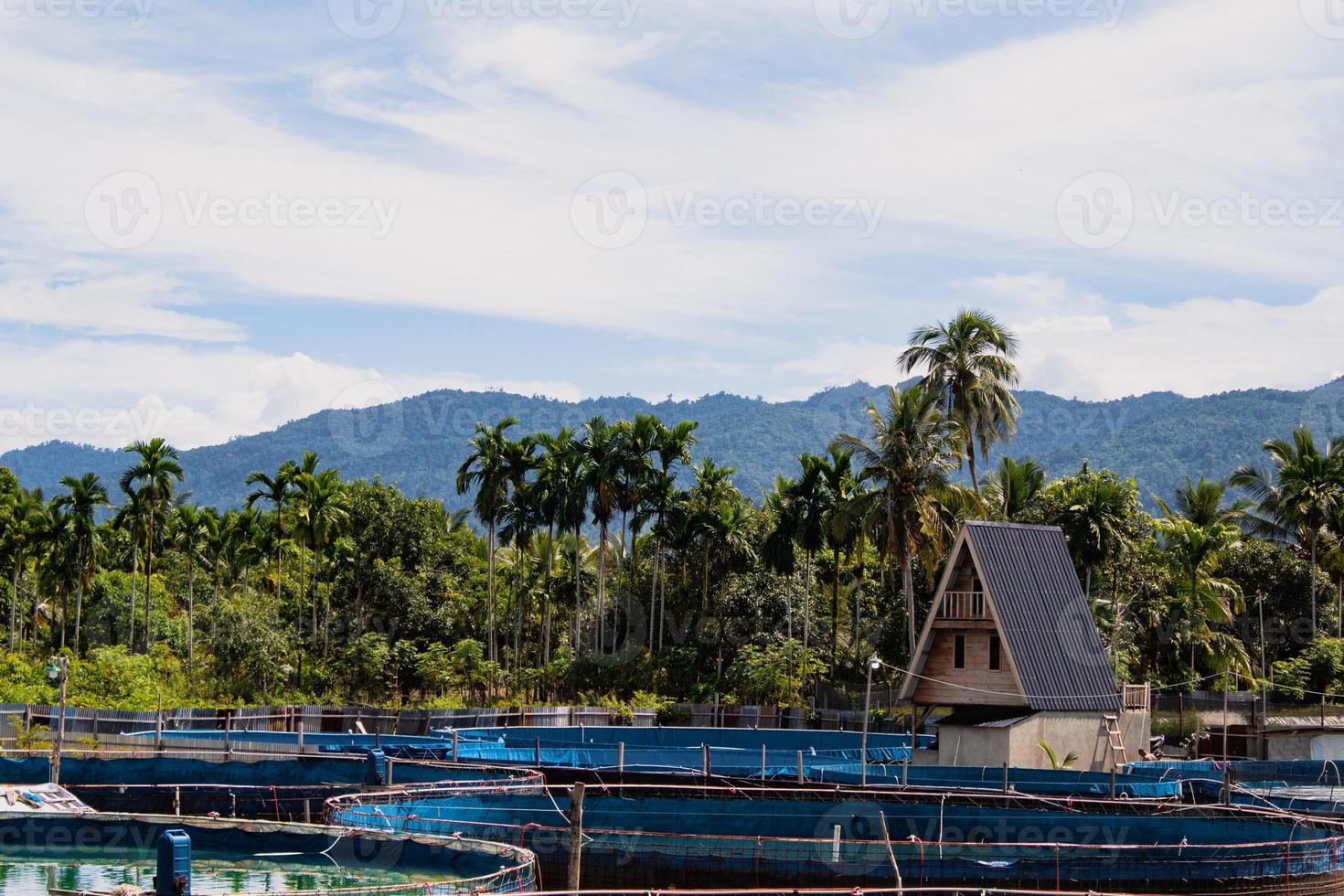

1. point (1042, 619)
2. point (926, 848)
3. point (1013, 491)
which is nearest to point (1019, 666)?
point (1042, 619)

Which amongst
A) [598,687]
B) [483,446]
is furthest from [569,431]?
[598,687]

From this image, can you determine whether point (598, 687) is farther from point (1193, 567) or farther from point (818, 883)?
point (818, 883)

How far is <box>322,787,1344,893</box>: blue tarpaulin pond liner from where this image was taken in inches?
1203

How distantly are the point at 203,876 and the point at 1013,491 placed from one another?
5304 cm

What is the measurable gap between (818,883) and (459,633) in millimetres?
62602

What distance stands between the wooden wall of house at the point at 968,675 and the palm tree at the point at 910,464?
13.2 metres

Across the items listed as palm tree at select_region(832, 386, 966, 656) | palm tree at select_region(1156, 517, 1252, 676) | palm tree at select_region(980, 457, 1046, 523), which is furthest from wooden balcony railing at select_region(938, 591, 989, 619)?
palm tree at select_region(1156, 517, 1252, 676)

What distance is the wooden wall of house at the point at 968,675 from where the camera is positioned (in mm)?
50812

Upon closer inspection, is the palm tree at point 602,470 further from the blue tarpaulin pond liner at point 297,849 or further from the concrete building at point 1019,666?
the blue tarpaulin pond liner at point 297,849

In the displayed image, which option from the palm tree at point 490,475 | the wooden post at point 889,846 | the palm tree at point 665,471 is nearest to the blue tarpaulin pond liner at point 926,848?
the wooden post at point 889,846

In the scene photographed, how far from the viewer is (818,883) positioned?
30375 mm

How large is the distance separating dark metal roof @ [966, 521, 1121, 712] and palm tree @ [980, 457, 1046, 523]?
794 inches

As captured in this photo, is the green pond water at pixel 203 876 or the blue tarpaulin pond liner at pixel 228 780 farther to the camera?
the blue tarpaulin pond liner at pixel 228 780

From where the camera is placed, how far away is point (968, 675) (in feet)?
171
